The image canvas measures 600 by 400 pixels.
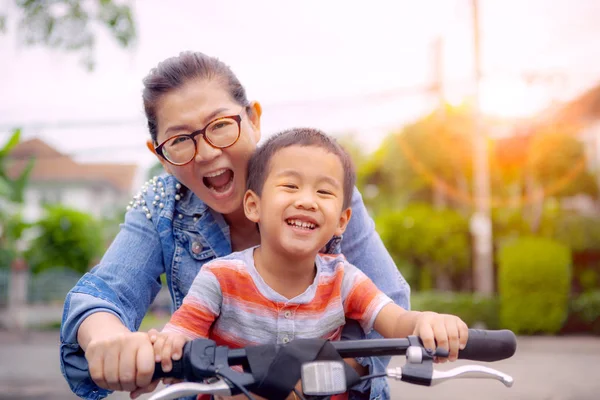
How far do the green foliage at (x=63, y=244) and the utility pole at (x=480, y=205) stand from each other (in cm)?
866

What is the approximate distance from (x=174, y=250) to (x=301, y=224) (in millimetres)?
555

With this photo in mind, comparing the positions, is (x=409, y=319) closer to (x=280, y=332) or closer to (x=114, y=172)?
(x=280, y=332)

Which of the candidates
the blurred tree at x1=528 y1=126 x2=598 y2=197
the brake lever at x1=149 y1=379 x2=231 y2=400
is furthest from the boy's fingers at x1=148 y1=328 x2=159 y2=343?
the blurred tree at x1=528 y1=126 x2=598 y2=197

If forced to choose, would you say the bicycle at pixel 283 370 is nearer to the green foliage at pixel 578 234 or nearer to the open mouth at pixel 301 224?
the open mouth at pixel 301 224

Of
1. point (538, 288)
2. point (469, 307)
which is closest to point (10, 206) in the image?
point (469, 307)

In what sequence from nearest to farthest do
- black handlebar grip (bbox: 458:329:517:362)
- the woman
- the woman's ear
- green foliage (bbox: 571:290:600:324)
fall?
black handlebar grip (bbox: 458:329:517:362) → the woman → the woman's ear → green foliage (bbox: 571:290:600:324)

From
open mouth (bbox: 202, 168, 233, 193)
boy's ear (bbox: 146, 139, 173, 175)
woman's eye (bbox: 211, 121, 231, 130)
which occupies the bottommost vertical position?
open mouth (bbox: 202, 168, 233, 193)

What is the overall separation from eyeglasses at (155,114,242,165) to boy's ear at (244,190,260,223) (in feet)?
0.66

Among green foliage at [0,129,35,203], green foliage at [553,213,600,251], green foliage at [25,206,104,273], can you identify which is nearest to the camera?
green foliage at [0,129,35,203]

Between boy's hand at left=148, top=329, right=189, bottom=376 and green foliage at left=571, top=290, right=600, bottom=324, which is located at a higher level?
boy's hand at left=148, top=329, right=189, bottom=376

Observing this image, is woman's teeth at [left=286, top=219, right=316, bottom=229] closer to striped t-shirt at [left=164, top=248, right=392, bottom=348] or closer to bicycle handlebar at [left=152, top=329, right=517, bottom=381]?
striped t-shirt at [left=164, top=248, right=392, bottom=348]

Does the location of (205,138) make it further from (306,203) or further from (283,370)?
(283,370)

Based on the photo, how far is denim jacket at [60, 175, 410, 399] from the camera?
6.33 ft

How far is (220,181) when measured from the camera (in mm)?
2098
